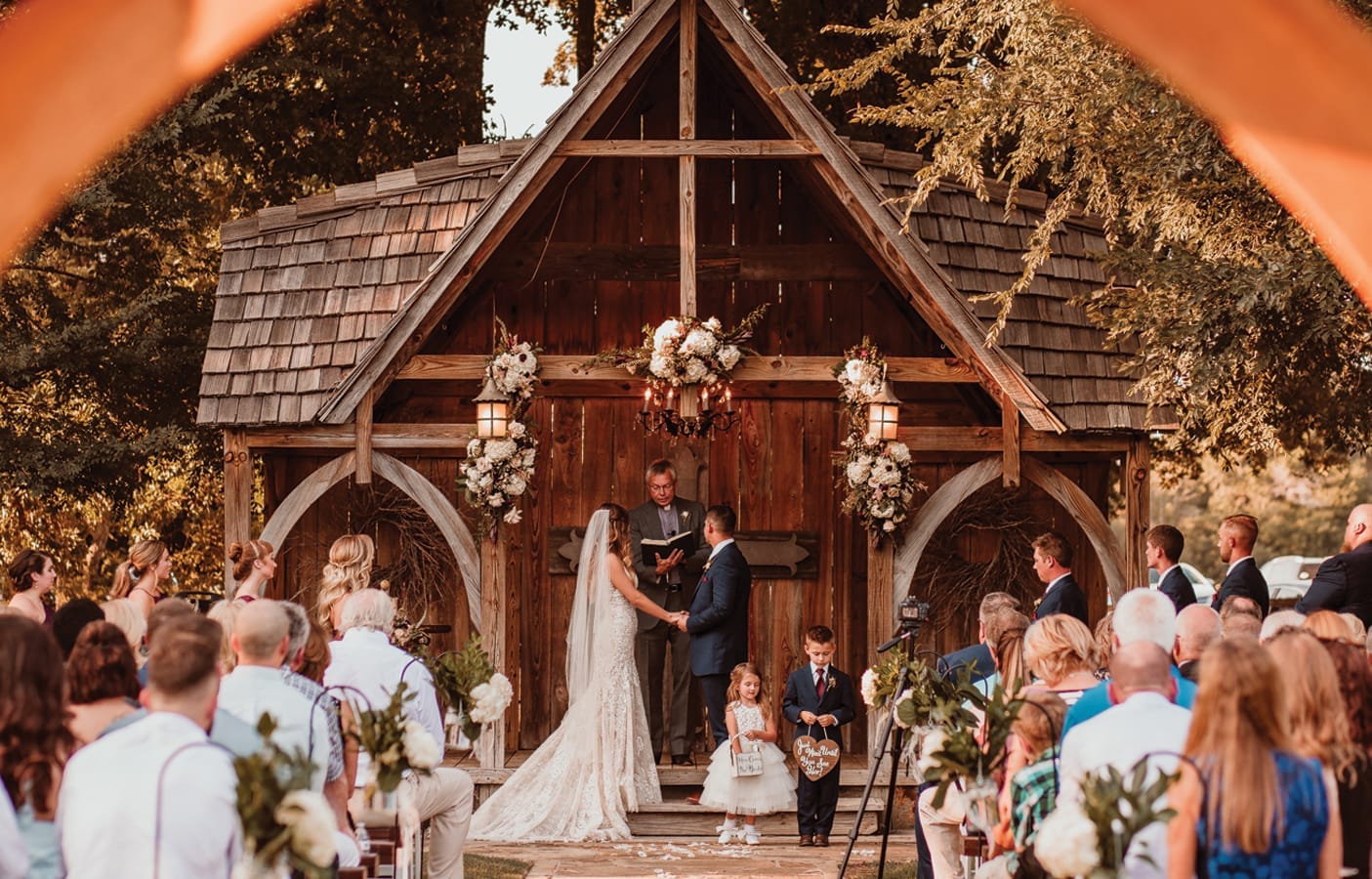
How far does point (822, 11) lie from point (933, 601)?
7713mm

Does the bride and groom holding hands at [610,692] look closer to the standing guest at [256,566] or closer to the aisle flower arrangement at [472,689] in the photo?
the standing guest at [256,566]

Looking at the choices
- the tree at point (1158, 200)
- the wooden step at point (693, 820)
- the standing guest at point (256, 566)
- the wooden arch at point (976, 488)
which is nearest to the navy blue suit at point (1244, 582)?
the tree at point (1158, 200)

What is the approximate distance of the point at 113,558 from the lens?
62.5 ft

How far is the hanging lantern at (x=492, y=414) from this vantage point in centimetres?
1191

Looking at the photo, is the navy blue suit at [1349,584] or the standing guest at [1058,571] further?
the standing guest at [1058,571]

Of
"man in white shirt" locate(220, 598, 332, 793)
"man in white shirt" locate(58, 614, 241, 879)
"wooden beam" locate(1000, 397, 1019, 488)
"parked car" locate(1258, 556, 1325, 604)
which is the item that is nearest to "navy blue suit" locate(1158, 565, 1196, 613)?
"wooden beam" locate(1000, 397, 1019, 488)

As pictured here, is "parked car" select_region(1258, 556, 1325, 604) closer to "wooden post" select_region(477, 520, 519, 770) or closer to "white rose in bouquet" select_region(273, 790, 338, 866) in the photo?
"wooden post" select_region(477, 520, 519, 770)

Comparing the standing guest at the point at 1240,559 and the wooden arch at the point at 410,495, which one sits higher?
the wooden arch at the point at 410,495

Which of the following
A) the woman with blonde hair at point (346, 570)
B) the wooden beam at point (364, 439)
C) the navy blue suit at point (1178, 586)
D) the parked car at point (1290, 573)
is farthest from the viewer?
the parked car at point (1290, 573)

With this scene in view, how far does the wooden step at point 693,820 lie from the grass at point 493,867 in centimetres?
128

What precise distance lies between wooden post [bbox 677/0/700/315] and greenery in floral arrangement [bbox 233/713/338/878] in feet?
23.3

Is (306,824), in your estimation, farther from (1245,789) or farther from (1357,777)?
(1357,777)

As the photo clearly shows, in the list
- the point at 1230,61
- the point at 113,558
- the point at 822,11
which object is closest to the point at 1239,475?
the point at 822,11

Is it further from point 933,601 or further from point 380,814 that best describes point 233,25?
point 933,601
